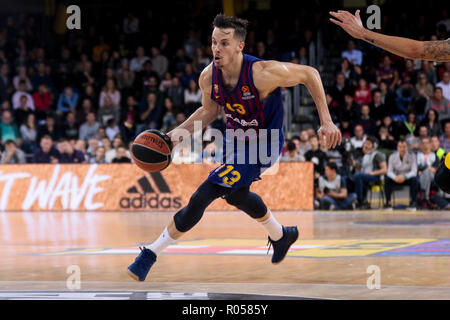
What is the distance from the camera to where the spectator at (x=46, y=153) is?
17559mm

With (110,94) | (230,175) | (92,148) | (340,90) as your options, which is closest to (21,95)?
(110,94)

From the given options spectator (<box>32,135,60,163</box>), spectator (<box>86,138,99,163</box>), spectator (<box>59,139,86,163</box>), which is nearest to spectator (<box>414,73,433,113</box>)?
spectator (<box>86,138,99,163</box>)

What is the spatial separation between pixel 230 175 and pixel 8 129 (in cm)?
1429

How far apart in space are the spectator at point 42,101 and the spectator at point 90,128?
177cm

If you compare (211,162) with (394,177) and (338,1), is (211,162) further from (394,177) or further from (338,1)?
Result: (338,1)

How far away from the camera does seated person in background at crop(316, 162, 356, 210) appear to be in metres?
15.7

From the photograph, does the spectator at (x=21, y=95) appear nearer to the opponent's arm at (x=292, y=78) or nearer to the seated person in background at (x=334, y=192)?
the seated person in background at (x=334, y=192)

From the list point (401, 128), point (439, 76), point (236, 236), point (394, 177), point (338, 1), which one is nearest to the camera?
point (236, 236)

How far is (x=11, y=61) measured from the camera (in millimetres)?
22500

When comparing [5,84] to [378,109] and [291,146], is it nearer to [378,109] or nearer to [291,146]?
[291,146]

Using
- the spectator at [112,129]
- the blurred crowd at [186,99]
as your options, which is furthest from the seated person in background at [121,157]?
the spectator at [112,129]

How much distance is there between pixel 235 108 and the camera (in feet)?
21.2

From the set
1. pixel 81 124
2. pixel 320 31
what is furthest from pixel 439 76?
pixel 81 124

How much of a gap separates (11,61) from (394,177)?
40.5ft
